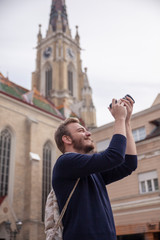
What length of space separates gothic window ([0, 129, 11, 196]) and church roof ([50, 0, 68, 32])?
33.4 meters

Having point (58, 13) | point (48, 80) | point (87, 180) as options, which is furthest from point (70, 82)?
point (87, 180)

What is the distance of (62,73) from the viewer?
41.6 m

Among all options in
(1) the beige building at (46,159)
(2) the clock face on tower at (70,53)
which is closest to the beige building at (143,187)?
(1) the beige building at (46,159)

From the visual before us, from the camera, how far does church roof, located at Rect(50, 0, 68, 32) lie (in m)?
51.9

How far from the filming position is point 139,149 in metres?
13.3

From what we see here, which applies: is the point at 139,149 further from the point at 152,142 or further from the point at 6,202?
the point at 6,202

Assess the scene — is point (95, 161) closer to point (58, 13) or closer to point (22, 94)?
point (22, 94)

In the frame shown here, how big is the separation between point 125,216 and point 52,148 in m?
13.2

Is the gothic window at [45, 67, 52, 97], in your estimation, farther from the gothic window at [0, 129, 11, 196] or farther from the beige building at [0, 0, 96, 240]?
the gothic window at [0, 129, 11, 196]

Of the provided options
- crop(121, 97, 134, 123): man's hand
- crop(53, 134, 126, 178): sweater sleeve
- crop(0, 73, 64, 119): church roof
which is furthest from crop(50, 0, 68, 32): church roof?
crop(53, 134, 126, 178): sweater sleeve

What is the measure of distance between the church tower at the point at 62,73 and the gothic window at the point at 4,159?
14.8m

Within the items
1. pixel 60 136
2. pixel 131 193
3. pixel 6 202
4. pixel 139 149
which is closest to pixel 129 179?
pixel 131 193

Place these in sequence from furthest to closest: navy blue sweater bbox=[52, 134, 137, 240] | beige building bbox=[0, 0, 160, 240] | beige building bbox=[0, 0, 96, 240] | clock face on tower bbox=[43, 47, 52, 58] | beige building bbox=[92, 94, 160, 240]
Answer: clock face on tower bbox=[43, 47, 52, 58]
beige building bbox=[0, 0, 96, 240]
beige building bbox=[0, 0, 160, 240]
beige building bbox=[92, 94, 160, 240]
navy blue sweater bbox=[52, 134, 137, 240]

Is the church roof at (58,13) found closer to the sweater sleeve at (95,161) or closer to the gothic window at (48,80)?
the gothic window at (48,80)
